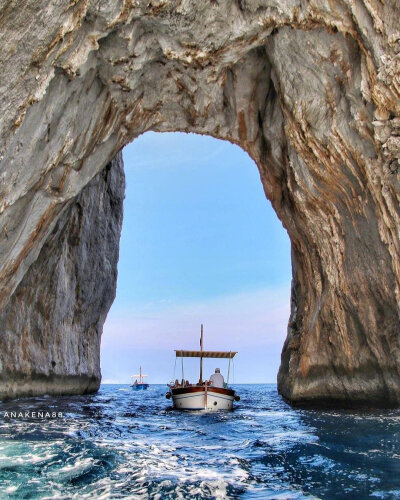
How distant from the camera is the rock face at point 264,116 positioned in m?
10.6

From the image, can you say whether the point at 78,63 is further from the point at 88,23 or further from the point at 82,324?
the point at 82,324

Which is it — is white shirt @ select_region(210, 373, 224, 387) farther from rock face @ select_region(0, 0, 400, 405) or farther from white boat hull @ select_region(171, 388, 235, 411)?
rock face @ select_region(0, 0, 400, 405)

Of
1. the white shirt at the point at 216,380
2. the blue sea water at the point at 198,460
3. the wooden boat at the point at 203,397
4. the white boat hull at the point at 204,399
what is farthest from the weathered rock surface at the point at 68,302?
the white shirt at the point at 216,380

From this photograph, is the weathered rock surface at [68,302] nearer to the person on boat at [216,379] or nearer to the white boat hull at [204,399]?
the white boat hull at [204,399]

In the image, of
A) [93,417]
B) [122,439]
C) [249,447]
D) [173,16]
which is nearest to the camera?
[249,447]

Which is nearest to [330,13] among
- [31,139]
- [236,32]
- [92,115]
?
[236,32]

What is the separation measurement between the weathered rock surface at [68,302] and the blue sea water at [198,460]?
8.97 m

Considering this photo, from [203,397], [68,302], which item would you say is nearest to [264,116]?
[203,397]

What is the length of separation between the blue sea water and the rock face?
5380mm

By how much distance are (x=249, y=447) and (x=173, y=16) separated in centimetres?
1102

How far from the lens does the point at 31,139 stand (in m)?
10.8

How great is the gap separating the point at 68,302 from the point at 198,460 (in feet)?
64.0

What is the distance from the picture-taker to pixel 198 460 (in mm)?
8133

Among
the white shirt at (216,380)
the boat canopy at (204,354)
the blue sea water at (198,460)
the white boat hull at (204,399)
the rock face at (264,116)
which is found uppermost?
the rock face at (264,116)
